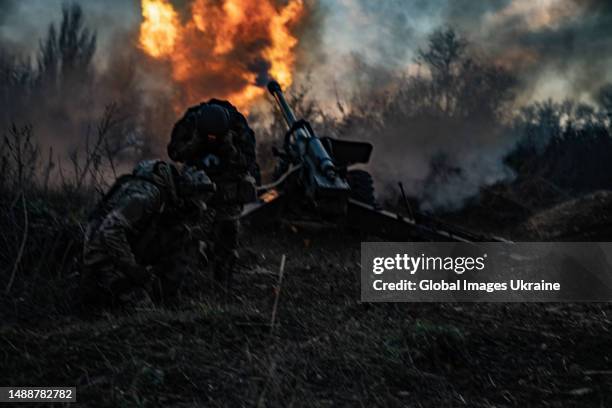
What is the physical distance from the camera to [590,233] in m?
9.21

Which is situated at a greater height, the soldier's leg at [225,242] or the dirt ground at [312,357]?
the soldier's leg at [225,242]

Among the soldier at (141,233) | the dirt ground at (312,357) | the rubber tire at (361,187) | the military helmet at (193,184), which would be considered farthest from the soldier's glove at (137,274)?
the rubber tire at (361,187)

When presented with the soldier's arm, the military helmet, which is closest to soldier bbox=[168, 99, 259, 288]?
the military helmet

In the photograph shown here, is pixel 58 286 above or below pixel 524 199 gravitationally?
below

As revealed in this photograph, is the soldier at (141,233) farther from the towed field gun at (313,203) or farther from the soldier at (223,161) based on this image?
the towed field gun at (313,203)

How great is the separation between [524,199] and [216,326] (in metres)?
11.5

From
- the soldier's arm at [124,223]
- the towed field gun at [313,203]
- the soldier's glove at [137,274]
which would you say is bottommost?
the soldier's glove at [137,274]

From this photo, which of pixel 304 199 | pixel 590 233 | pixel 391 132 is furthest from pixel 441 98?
pixel 304 199

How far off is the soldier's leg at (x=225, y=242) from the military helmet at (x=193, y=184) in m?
0.97

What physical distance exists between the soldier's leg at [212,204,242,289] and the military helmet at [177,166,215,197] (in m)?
0.97

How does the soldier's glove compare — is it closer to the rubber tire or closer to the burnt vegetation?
the burnt vegetation

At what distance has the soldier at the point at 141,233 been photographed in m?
3.81

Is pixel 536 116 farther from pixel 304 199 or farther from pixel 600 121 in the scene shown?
pixel 304 199

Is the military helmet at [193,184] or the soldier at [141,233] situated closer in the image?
the soldier at [141,233]
